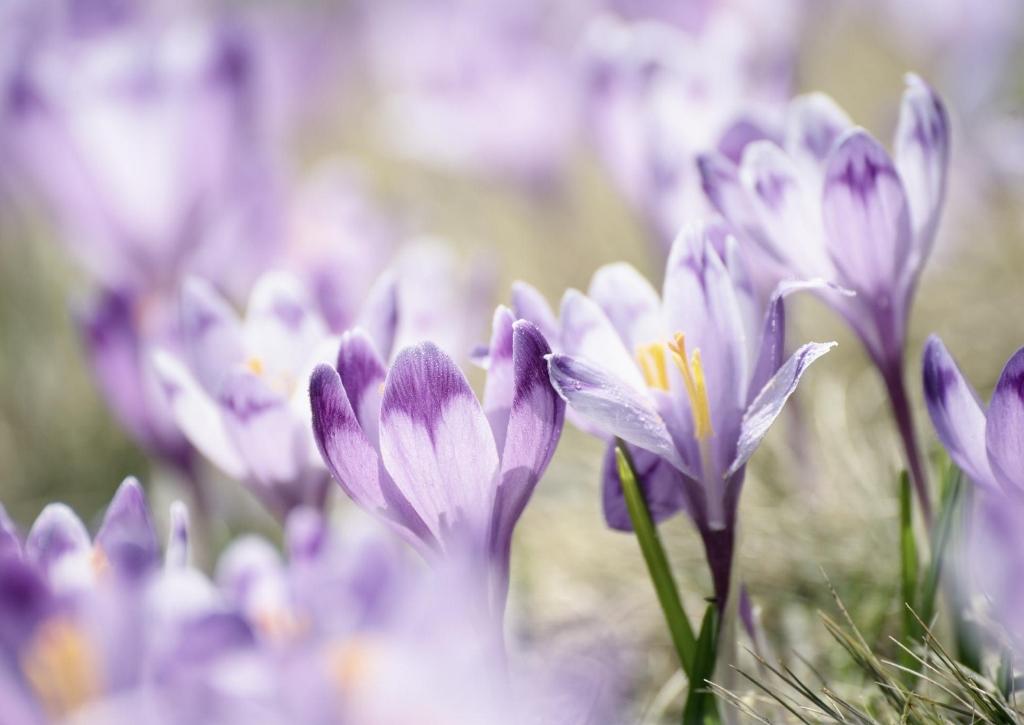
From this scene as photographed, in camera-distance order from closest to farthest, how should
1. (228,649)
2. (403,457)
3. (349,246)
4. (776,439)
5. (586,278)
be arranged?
(228,649)
(403,457)
(776,439)
(349,246)
(586,278)

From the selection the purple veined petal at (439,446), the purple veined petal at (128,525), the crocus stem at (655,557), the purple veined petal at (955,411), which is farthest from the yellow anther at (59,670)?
the purple veined petal at (955,411)

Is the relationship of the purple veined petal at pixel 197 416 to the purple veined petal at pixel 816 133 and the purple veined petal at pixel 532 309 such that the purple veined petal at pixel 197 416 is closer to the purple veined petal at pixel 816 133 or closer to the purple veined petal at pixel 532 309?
the purple veined petal at pixel 532 309

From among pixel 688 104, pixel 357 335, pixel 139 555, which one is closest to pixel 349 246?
pixel 688 104

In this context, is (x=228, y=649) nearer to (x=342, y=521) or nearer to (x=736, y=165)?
(x=736, y=165)

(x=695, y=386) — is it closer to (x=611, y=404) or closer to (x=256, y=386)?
(x=611, y=404)

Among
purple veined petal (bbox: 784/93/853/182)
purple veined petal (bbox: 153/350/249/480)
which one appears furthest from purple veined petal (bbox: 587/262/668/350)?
purple veined petal (bbox: 153/350/249/480)

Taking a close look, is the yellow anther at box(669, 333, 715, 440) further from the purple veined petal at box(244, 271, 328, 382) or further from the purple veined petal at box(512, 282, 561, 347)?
the purple veined petal at box(244, 271, 328, 382)

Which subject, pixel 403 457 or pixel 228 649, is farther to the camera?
pixel 403 457

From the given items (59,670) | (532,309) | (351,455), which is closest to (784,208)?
(532,309)
